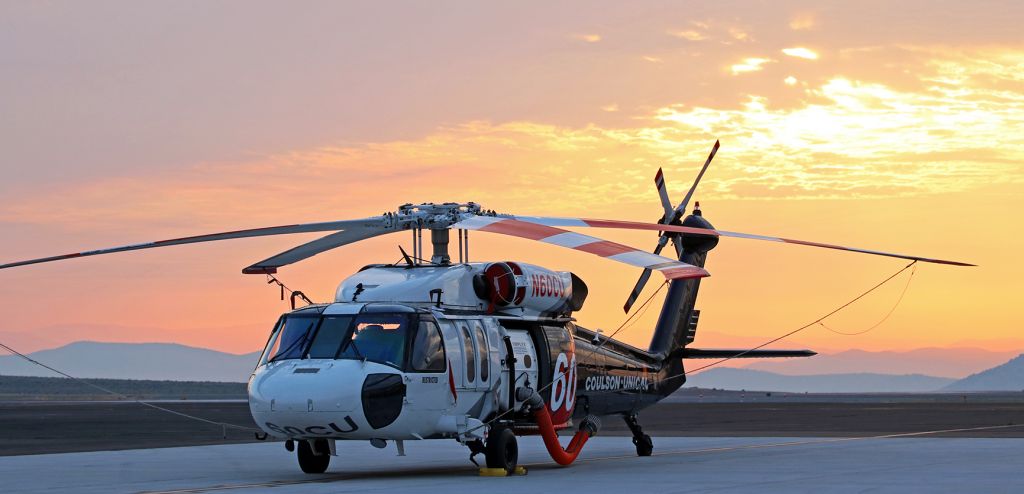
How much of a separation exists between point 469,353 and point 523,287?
165 centimetres

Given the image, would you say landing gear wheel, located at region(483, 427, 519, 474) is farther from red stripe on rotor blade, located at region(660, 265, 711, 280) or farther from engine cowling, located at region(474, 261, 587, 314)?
red stripe on rotor blade, located at region(660, 265, 711, 280)

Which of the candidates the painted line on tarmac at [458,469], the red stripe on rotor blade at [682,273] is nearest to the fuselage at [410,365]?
the painted line on tarmac at [458,469]

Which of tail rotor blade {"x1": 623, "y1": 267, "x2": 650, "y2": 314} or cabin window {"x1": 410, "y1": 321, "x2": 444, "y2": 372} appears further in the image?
tail rotor blade {"x1": 623, "y1": 267, "x2": 650, "y2": 314}

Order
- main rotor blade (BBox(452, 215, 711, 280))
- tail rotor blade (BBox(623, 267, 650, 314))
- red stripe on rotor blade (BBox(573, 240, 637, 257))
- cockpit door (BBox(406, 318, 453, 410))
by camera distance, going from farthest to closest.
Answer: tail rotor blade (BBox(623, 267, 650, 314)) < cockpit door (BBox(406, 318, 453, 410)) < red stripe on rotor blade (BBox(573, 240, 637, 257)) < main rotor blade (BBox(452, 215, 711, 280))

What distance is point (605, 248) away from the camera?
59.8 feet

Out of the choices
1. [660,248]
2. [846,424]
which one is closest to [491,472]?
[660,248]

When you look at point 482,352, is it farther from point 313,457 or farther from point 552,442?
point 313,457

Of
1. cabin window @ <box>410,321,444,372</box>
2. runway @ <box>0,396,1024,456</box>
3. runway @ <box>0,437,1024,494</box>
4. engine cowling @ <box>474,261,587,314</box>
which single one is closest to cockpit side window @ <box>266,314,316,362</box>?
cabin window @ <box>410,321,444,372</box>

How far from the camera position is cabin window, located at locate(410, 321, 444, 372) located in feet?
66.4

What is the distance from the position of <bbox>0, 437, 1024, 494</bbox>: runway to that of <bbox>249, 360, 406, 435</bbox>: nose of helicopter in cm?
92

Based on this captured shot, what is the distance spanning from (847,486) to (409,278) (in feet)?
24.5

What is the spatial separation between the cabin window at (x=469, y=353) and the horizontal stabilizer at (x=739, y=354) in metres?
7.41

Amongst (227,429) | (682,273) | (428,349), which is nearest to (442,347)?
(428,349)

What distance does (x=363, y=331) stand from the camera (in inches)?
799
